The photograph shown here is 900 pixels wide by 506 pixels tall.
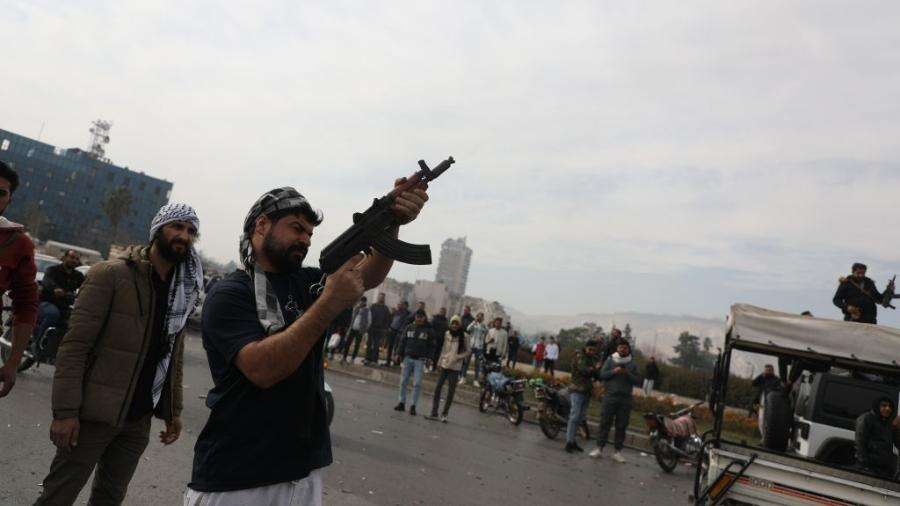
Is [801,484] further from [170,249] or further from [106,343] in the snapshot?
[106,343]

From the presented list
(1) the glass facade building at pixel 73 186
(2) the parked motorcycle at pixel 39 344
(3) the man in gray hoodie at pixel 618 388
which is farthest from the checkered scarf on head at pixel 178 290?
(1) the glass facade building at pixel 73 186

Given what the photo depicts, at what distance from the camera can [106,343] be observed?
3279 millimetres

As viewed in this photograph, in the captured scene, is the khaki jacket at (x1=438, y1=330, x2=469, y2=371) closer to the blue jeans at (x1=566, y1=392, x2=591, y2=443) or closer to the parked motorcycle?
the blue jeans at (x1=566, y1=392, x2=591, y2=443)

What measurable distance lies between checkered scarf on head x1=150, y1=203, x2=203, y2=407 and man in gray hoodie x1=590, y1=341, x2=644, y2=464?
8732 millimetres

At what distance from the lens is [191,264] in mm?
3688

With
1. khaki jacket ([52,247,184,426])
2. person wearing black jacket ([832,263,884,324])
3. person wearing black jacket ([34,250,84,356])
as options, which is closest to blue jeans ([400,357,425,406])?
person wearing black jacket ([34,250,84,356])

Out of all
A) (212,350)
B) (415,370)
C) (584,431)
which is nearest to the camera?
(212,350)

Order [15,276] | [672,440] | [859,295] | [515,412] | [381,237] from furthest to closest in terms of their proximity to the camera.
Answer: [515,412], [672,440], [859,295], [15,276], [381,237]

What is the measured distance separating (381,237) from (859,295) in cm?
1042

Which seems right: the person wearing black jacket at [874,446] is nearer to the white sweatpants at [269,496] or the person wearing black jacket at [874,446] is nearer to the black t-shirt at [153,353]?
the white sweatpants at [269,496]

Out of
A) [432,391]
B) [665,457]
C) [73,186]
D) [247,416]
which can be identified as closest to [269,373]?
[247,416]

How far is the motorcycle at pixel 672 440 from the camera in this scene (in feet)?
37.2

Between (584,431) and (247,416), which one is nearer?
(247,416)

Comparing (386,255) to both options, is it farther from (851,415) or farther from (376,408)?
(376,408)
